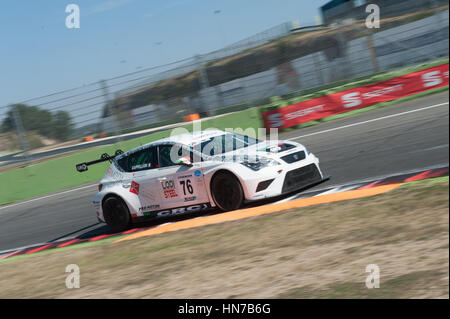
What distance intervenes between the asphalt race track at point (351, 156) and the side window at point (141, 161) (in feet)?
4.63

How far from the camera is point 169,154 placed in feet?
31.2

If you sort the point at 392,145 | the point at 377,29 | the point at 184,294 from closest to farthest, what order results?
the point at 184,294
the point at 392,145
the point at 377,29

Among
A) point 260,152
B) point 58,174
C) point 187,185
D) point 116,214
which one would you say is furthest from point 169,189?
point 58,174

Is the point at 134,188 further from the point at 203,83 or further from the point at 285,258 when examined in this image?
the point at 203,83

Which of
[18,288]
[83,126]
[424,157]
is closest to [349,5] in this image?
[83,126]

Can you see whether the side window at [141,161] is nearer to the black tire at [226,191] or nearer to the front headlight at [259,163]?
the black tire at [226,191]

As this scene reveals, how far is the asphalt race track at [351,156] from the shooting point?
9.63 metres

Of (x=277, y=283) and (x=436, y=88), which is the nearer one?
(x=277, y=283)

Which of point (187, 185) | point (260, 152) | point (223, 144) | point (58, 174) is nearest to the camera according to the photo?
point (260, 152)

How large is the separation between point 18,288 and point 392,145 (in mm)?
7258

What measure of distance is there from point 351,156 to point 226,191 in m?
3.45
